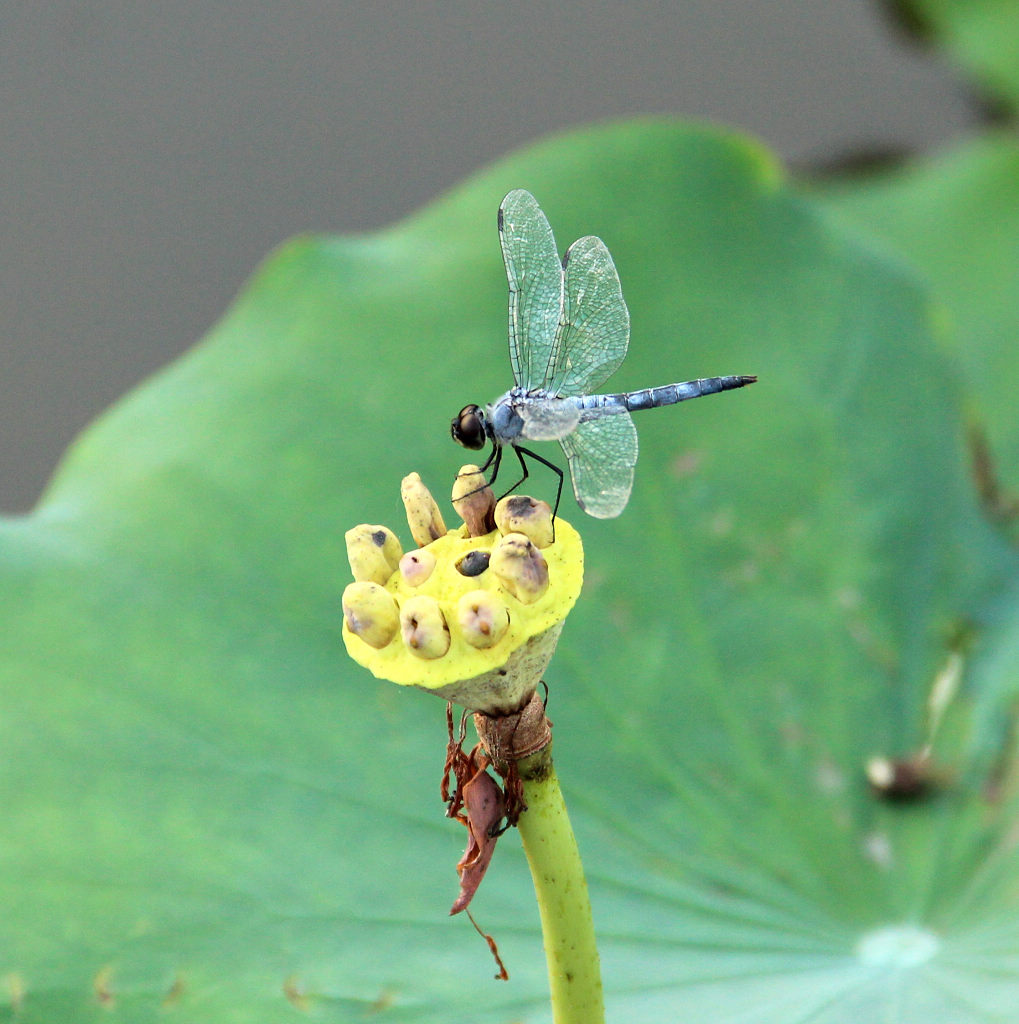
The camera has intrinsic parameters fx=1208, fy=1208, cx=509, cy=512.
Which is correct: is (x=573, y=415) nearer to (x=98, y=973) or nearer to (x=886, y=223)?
(x=98, y=973)

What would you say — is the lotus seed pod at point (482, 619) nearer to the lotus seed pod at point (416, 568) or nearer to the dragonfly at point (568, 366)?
the lotus seed pod at point (416, 568)

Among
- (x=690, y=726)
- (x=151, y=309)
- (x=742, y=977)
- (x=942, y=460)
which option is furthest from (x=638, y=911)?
(x=151, y=309)

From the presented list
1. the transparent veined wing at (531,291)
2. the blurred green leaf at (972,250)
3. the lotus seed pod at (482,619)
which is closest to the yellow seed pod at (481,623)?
the lotus seed pod at (482,619)

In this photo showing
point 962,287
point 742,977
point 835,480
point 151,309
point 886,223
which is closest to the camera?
point 742,977

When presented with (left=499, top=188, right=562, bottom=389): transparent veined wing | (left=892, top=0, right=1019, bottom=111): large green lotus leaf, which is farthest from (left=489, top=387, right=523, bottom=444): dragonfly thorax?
(left=892, top=0, right=1019, bottom=111): large green lotus leaf

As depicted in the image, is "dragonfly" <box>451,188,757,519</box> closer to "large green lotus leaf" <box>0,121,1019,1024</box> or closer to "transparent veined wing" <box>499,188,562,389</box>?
"transparent veined wing" <box>499,188,562,389</box>

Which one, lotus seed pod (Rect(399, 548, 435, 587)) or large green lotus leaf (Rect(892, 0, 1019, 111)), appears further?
large green lotus leaf (Rect(892, 0, 1019, 111))
